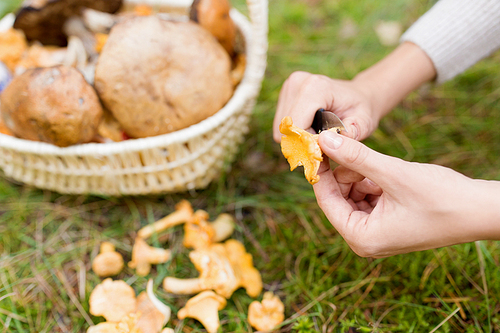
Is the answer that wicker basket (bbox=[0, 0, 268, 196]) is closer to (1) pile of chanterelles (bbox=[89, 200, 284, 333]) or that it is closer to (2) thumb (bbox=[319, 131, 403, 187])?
(1) pile of chanterelles (bbox=[89, 200, 284, 333])

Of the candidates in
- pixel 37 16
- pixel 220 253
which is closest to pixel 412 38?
pixel 220 253

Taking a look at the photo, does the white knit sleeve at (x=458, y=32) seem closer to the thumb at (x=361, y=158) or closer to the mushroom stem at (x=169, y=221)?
the thumb at (x=361, y=158)

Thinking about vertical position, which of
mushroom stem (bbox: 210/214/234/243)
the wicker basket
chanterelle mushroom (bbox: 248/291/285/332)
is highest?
the wicker basket

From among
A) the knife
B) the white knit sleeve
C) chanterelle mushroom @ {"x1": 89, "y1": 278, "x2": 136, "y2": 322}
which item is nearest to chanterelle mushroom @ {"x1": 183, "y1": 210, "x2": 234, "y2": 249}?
chanterelle mushroom @ {"x1": 89, "y1": 278, "x2": 136, "y2": 322}

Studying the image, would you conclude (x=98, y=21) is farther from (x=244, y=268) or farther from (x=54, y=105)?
(x=244, y=268)

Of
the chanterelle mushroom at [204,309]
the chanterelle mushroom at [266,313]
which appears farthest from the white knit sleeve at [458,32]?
the chanterelle mushroom at [204,309]
